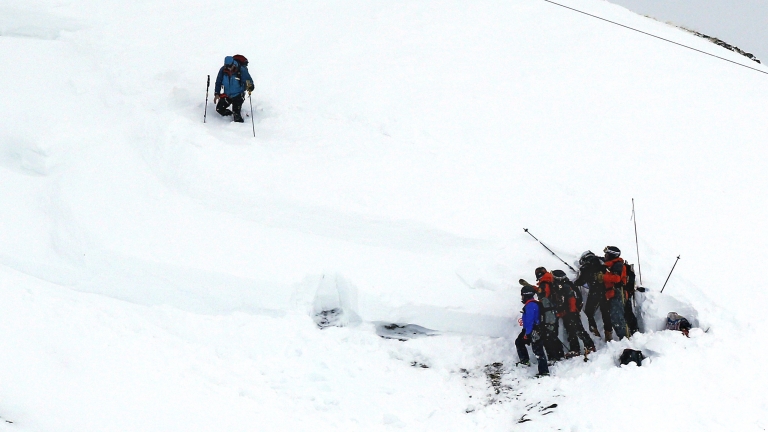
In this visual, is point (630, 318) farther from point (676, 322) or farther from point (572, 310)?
point (572, 310)

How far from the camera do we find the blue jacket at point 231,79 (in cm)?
1252

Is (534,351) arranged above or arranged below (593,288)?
below

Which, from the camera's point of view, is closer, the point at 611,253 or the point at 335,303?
the point at 611,253

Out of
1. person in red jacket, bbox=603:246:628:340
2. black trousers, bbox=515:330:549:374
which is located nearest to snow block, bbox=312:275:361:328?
black trousers, bbox=515:330:549:374

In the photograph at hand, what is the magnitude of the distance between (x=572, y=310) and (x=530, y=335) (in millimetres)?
778

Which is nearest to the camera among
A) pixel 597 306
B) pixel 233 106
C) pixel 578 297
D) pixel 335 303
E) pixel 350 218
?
pixel 597 306

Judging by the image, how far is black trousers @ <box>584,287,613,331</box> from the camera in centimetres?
919

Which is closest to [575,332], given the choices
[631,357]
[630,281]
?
[631,357]

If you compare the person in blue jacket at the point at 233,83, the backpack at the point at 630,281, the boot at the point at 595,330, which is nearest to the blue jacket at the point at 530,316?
the boot at the point at 595,330

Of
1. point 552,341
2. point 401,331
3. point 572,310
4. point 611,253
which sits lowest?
point 401,331

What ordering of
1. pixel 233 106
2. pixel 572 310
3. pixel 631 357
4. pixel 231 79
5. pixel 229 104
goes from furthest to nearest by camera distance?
1. pixel 229 104
2. pixel 233 106
3. pixel 231 79
4. pixel 572 310
5. pixel 631 357

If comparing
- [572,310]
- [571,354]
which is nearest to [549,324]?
[572,310]

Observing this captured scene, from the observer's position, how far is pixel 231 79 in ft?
41.2

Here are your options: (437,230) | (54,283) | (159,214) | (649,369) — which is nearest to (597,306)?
(649,369)
